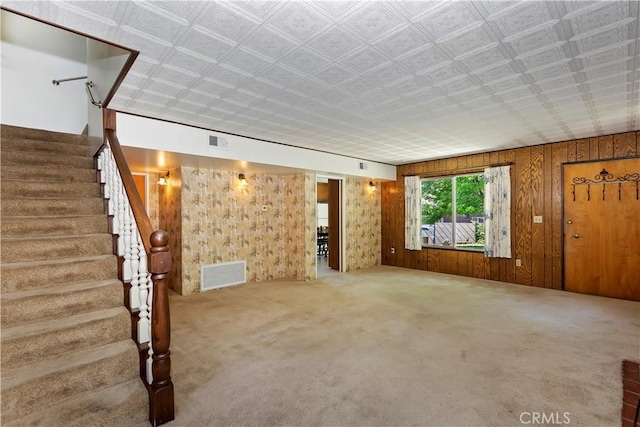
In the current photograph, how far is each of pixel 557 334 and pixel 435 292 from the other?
1.87 m

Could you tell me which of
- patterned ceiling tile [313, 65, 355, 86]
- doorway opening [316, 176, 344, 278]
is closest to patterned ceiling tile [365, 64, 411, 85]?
patterned ceiling tile [313, 65, 355, 86]

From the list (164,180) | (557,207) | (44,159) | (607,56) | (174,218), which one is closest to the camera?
(607,56)

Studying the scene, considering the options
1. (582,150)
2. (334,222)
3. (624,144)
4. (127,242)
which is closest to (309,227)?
(334,222)

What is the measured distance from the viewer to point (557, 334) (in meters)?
3.34

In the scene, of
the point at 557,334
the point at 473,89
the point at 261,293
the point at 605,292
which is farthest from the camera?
the point at 261,293

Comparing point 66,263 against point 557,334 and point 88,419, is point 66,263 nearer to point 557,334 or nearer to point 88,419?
point 88,419

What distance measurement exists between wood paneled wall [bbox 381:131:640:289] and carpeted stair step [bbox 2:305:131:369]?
610cm

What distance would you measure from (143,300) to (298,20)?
6.72ft

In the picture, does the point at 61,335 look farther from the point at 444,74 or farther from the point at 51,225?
the point at 444,74

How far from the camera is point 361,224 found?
7430 mm

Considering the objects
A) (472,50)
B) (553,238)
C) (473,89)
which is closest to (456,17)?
(472,50)

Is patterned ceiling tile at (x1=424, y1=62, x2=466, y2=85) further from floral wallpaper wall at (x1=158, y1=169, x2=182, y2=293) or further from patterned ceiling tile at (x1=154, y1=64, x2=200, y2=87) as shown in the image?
floral wallpaper wall at (x1=158, y1=169, x2=182, y2=293)

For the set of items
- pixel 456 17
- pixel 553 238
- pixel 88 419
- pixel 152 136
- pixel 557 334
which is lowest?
pixel 557 334

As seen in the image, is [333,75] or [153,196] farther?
[153,196]
